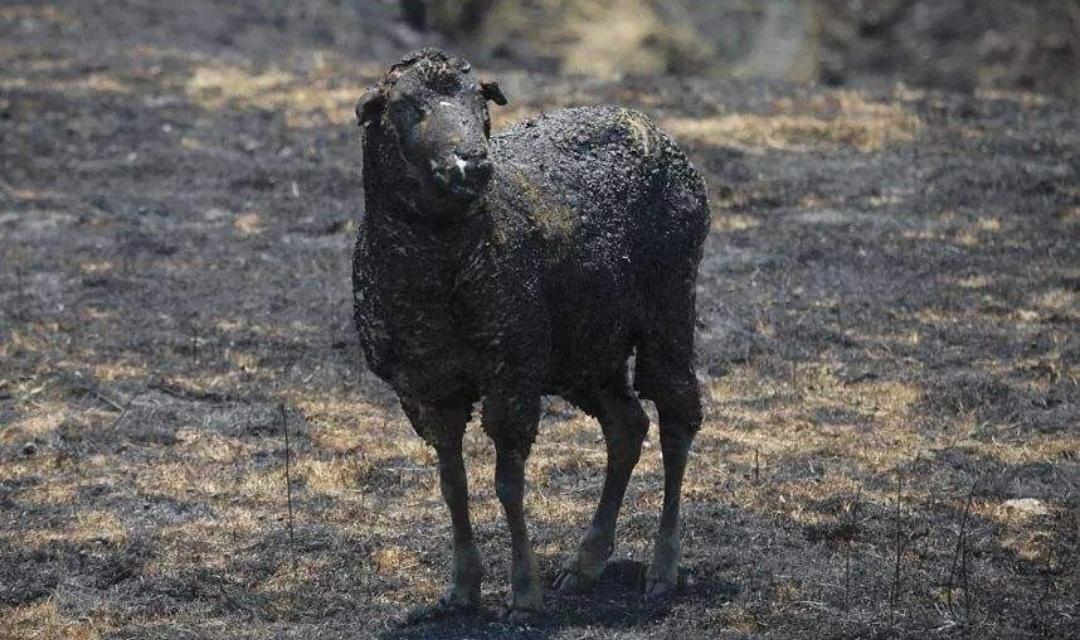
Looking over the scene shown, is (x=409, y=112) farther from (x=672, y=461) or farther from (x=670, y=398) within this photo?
(x=672, y=461)

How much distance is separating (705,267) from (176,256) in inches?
160

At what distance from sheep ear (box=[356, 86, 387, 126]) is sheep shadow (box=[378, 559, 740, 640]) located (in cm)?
204

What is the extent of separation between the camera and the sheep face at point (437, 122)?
20.5 ft

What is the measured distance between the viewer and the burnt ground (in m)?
7.61

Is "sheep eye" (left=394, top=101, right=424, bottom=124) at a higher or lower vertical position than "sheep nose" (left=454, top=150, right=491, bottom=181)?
higher

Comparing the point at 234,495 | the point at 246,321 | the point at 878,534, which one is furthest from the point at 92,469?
the point at 878,534

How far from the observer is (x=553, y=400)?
1077 centimetres

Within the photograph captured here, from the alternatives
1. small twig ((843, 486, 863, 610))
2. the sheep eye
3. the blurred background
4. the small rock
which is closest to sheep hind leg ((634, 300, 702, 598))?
small twig ((843, 486, 863, 610))

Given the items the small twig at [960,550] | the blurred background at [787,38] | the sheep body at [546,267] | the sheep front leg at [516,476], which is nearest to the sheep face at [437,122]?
the sheep body at [546,267]

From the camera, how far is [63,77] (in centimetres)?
1861

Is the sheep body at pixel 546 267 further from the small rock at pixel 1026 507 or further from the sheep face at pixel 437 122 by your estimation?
the small rock at pixel 1026 507

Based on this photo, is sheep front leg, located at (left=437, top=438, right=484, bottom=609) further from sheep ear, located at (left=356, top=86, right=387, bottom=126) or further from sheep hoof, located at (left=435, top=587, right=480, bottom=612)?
sheep ear, located at (left=356, top=86, right=387, bottom=126)

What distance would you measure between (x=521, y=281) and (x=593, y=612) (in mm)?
1491

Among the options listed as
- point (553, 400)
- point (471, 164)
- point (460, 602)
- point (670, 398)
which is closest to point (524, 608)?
point (460, 602)
